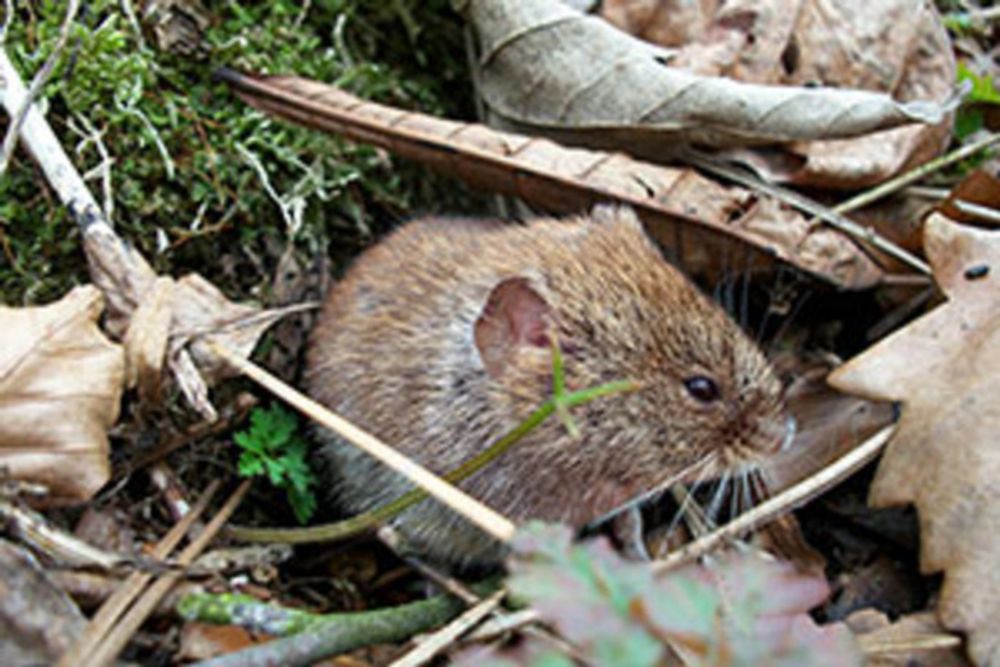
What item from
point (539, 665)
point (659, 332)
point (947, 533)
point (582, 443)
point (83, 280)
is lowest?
point (947, 533)

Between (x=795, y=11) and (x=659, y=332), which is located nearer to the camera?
(x=659, y=332)

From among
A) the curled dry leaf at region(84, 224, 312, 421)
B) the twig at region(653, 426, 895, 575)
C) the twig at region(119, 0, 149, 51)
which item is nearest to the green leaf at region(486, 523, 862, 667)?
the twig at region(653, 426, 895, 575)

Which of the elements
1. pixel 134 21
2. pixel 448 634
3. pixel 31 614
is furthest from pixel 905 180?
pixel 31 614

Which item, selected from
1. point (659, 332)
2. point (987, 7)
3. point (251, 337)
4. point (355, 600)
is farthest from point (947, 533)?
point (987, 7)

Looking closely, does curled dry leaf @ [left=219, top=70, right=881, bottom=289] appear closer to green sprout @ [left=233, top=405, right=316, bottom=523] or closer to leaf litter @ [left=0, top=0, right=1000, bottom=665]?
leaf litter @ [left=0, top=0, right=1000, bottom=665]

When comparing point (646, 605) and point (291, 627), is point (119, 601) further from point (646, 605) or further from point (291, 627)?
point (646, 605)

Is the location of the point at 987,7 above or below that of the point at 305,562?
above

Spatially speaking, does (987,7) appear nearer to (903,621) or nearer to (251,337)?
(903,621)
